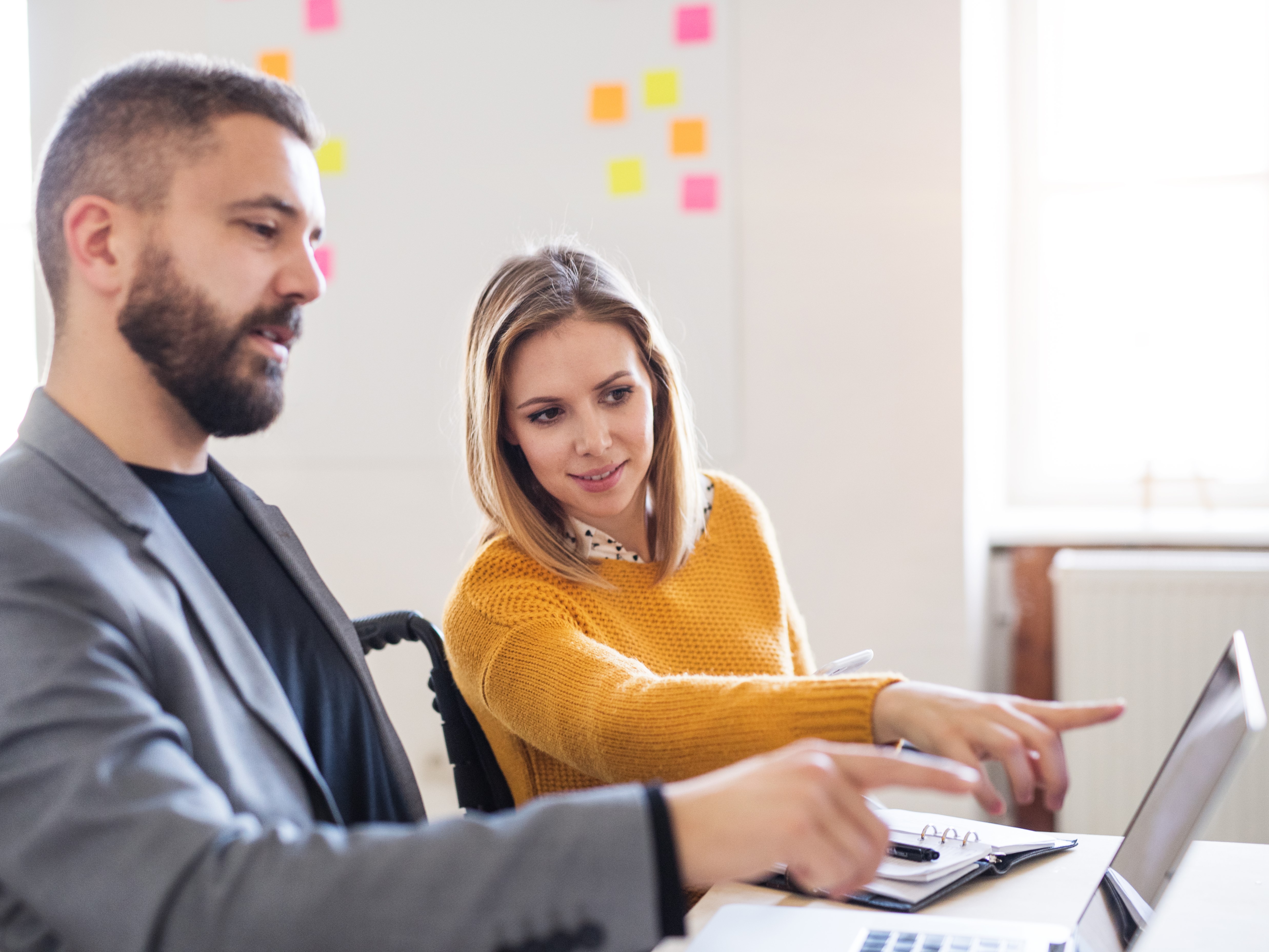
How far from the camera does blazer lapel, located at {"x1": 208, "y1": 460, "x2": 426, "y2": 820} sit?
1.17 m

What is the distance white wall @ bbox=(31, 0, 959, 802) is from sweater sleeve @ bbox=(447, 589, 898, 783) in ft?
3.61

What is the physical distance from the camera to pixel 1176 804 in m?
0.86

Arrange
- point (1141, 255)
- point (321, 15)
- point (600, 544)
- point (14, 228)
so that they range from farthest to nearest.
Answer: point (14, 228) → point (1141, 255) → point (321, 15) → point (600, 544)

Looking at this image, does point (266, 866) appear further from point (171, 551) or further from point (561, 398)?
point (561, 398)

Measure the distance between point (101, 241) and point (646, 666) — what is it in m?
0.80

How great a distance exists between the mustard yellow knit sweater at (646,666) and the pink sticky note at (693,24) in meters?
1.09

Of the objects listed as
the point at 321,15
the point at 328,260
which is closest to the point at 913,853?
the point at 328,260

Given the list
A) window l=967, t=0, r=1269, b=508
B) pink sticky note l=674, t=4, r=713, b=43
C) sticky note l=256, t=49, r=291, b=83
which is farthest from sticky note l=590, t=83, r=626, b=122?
window l=967, t=0, r=1269, b=508

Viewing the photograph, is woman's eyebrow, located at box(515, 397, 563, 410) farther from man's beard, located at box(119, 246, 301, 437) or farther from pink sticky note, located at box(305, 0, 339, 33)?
pink sticky note, located at box(305, 0, 339, 33)

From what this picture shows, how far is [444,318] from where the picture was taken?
8.61ft

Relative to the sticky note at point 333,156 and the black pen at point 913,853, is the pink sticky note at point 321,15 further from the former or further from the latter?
the black pen at point 913,853

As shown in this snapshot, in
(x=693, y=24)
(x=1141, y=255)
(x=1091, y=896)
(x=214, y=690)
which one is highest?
(x=693, y=24)

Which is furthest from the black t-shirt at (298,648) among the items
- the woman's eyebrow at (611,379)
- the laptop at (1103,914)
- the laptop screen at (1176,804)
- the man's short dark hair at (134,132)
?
the laptop screen at (1176,804)

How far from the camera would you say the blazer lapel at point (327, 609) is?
1.17 m
